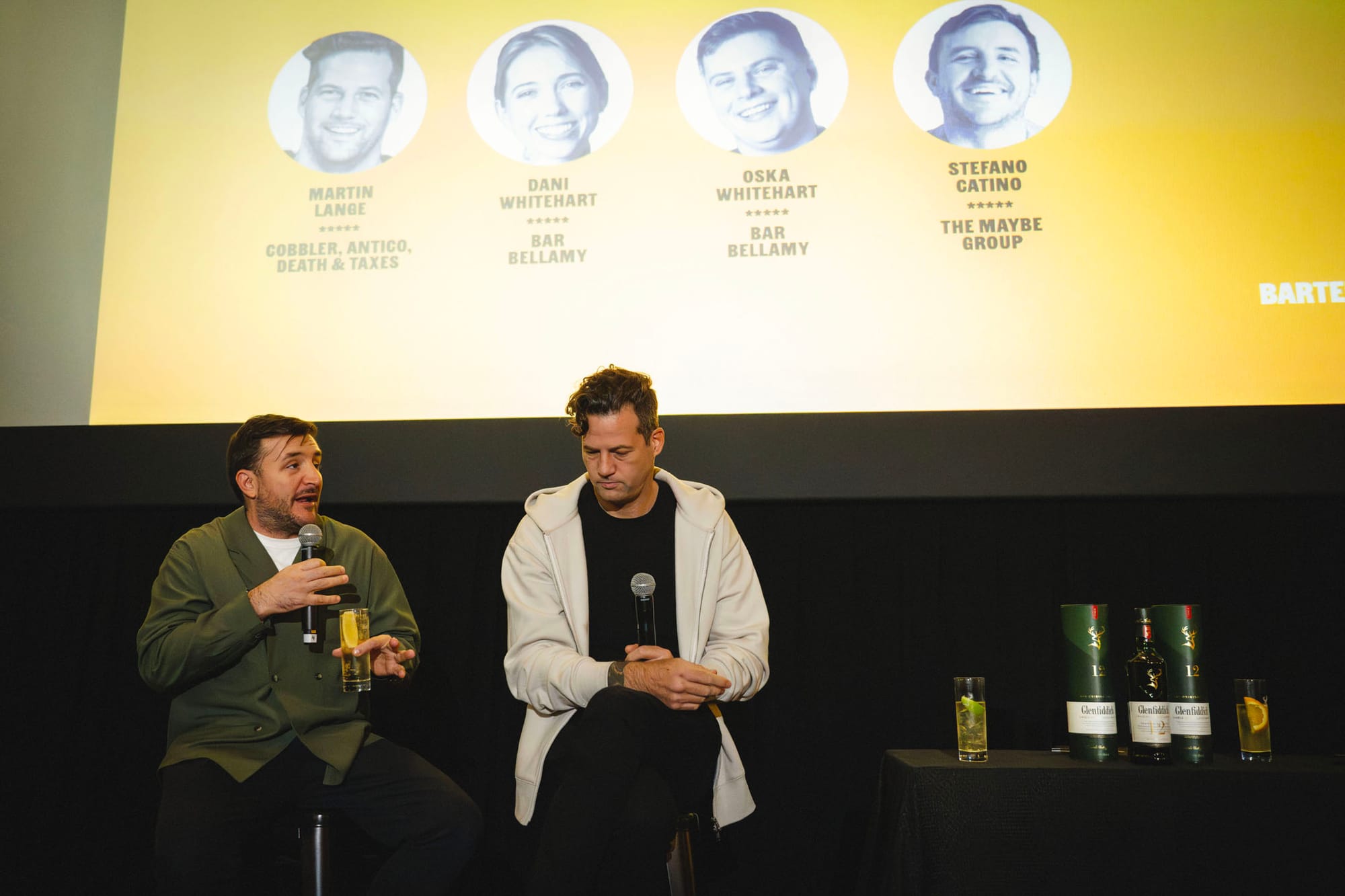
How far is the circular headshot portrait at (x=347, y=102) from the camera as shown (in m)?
2.89

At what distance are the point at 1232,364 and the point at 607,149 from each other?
6.04 ft

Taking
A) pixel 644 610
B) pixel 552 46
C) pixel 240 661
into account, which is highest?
pixel 552 46

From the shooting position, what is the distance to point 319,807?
78.2 inches

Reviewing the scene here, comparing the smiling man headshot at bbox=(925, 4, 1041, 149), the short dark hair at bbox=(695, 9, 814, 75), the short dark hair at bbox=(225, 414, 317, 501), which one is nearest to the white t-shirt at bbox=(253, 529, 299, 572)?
the short dark hair at bbox=(225, 414, 317, 501)

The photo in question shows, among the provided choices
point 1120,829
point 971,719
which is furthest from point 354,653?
point 1120,829

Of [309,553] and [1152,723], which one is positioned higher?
[309,553]

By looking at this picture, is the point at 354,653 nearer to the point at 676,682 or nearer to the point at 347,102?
the point at 676,682

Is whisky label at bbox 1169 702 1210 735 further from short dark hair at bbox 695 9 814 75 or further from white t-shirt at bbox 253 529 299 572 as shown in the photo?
short dark hair at bbox 695 9 814 75

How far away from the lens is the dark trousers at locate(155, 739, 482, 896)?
181 cm

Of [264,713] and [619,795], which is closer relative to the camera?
[619,795]

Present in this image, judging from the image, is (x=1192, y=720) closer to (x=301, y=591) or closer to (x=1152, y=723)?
(x=1152, y=723)

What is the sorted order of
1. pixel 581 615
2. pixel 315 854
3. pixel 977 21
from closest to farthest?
1. pixel 315 854
2. pixel 581 615
3. pixel 977 21

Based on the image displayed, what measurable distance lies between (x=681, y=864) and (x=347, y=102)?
7.64ft

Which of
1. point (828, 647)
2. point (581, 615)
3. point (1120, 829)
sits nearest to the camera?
point (1120, 829)
